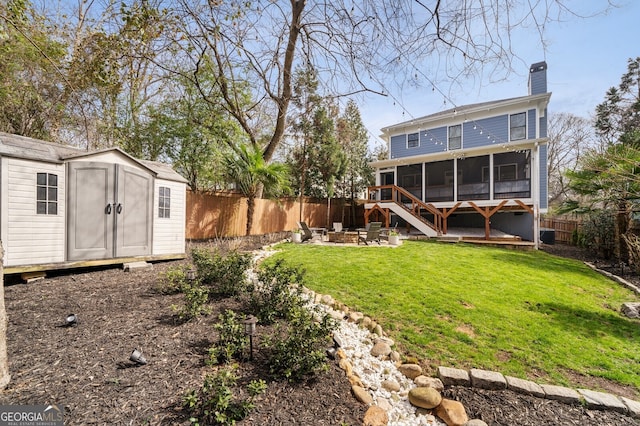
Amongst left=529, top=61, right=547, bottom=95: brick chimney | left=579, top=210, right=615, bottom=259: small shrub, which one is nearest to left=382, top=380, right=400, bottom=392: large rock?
left=579, top=210, right=615, bottom=259: small shrub

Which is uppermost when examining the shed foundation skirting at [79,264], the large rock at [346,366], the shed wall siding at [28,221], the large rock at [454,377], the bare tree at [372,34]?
the bare tree at [372,34]

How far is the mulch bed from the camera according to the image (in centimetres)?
184

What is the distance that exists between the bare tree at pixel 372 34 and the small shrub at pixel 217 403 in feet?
10.8

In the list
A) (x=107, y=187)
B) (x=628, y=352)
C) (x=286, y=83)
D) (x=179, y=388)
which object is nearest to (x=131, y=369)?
(x=179, y=388)

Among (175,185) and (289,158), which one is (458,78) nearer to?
(175,185)

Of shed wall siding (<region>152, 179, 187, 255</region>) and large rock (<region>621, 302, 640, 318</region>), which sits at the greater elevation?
shed wall siding (<region>152, 179, 187, 255</region>)

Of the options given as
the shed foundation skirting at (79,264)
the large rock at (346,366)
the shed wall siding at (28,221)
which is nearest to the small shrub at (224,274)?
the large rock at (346,366)

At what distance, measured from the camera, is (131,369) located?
7.14ft

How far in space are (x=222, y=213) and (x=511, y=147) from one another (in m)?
12.7

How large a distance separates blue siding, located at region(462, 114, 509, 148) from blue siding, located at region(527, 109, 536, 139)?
0.84 metres

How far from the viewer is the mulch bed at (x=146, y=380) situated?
1837 millimetres

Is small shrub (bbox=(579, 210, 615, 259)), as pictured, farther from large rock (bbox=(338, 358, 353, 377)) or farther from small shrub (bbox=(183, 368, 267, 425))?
small shrub (bbox=(183, 368, 267, 425))

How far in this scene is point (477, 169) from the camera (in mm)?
14812

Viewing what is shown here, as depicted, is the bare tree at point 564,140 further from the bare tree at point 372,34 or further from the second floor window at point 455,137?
the bare tree at point 372,34
